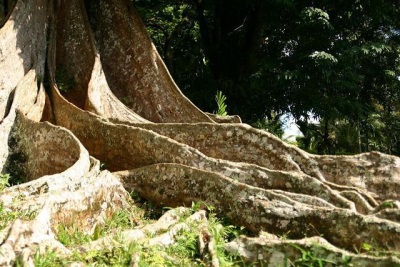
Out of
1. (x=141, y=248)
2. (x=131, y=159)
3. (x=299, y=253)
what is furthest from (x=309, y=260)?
(x=131, y=159)

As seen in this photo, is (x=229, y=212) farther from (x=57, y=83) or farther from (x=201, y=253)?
(x=57, y=83)

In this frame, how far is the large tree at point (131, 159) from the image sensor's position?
154 inches

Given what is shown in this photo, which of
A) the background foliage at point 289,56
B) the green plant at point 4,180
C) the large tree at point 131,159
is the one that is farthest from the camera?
the background foliage at point 289,56

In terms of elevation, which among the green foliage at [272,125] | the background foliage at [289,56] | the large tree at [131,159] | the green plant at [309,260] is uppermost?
the background foliage at [289,56]

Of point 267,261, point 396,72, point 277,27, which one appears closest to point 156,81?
point 277,27

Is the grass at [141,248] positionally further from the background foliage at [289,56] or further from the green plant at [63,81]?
the background foliage at [289,56]

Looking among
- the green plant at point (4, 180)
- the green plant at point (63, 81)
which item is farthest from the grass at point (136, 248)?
the green plant at point (63, 81)

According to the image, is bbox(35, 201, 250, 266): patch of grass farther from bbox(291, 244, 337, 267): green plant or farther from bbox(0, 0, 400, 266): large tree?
bbox(291, 244, 337, 267): green plant

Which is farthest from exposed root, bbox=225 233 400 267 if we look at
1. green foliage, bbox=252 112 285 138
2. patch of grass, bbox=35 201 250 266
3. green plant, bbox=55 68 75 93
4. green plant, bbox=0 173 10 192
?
green foliage, bbox=252 112 285 138

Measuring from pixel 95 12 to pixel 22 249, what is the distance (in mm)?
6279

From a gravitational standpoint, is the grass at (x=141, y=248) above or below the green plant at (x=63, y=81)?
below

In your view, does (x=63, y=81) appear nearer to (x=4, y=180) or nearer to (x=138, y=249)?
(x=4, y=180)

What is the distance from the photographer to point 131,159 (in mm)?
5879

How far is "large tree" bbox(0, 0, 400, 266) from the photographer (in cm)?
392
